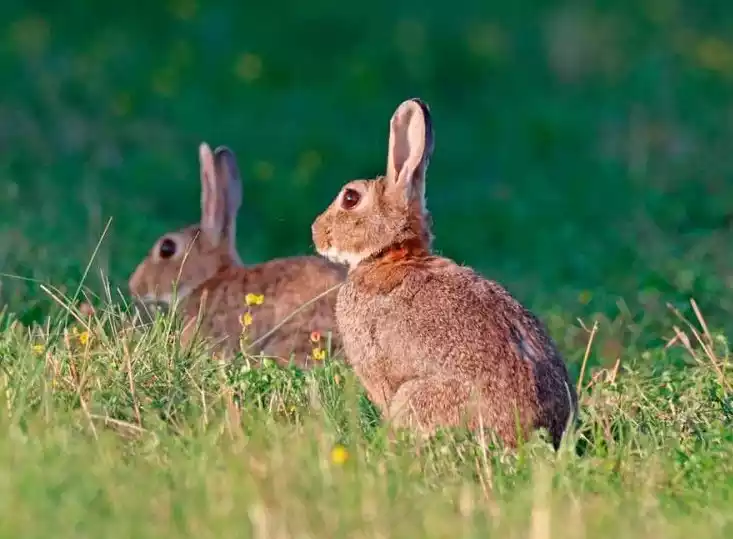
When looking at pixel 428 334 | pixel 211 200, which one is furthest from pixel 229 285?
pixel 428 334

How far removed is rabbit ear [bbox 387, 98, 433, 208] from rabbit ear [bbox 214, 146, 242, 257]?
277 cm

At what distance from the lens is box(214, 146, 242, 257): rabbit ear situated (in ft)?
30.8

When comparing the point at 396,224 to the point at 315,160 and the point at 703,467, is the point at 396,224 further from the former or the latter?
the point at 315,160

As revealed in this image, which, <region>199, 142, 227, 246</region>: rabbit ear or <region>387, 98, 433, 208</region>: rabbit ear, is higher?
<region>387, 98, 433, 208</region>: rabbit ear

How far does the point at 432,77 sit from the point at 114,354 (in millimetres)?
10927

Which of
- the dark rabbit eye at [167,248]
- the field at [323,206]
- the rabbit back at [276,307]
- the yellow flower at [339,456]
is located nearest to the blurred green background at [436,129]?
the field at [323,206]

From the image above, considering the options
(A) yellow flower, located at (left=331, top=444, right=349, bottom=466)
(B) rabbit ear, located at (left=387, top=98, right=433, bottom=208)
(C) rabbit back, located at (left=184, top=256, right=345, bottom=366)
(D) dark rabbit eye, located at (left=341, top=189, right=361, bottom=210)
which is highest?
(B) rabbit ear, located at (left=387, top=98, right=433, bottom=208)

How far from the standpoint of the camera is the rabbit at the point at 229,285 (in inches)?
303

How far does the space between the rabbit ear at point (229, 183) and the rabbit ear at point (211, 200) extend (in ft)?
0.09

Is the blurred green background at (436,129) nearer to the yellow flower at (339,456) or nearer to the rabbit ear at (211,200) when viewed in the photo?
the rabbit ear at (211,200)

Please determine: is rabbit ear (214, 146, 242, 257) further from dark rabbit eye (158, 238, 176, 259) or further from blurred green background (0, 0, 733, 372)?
blurred green background (0, 0, 733, 372)

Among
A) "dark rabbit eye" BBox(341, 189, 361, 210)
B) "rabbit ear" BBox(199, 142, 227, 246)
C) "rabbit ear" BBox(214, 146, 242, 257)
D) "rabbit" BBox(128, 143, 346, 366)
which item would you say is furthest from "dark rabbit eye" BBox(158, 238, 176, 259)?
"dark rabbit eye" BBox(341, 189, 361, 210)

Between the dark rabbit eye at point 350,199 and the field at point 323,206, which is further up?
the dark rabbit eye at point 350,199

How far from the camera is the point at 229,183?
31.0 feet
